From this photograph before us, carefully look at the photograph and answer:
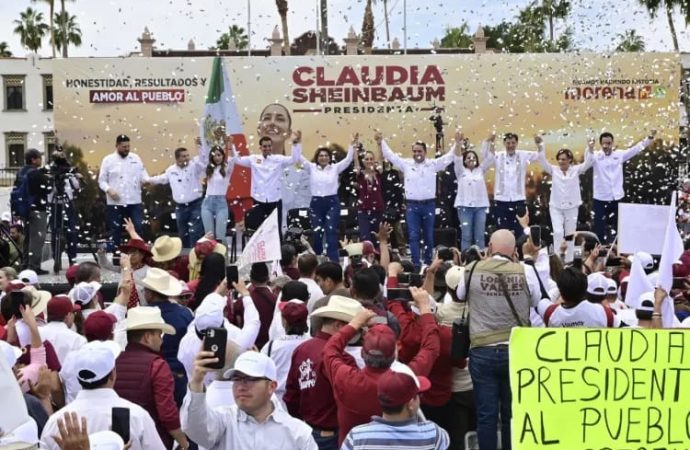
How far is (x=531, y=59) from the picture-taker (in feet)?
61.8

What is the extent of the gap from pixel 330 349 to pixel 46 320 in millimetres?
2188

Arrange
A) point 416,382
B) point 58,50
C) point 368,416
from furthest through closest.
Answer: point 58,50 → point 368,416 → point 416,382

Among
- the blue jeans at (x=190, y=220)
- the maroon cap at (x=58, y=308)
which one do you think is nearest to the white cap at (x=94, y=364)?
the maroon cap at (x=58, y=308)

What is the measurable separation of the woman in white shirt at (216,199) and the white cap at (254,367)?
1063 cm

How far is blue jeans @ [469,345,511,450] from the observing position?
21.4 ft

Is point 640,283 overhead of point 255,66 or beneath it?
beneath

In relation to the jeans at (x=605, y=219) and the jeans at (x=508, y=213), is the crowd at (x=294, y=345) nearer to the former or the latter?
the jeans at (x=508, y=213)

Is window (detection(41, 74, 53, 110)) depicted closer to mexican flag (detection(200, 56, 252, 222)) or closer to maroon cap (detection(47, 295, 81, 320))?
mexican flag (detection(200, 56, 252, 222))

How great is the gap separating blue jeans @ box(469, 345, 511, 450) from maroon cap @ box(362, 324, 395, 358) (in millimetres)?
1753

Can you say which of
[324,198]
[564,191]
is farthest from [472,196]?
[324,198]

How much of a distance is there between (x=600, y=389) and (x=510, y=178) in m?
10.9

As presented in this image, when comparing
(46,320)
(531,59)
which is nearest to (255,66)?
(531,59)

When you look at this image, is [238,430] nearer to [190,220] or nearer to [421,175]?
[421,175]

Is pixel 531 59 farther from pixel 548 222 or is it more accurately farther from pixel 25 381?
pixel 25 381
